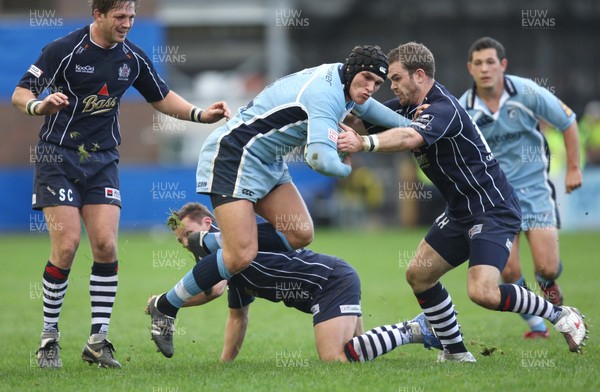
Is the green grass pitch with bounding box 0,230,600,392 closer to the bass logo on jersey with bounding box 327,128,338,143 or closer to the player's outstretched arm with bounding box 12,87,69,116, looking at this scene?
the bass logo on jersey with bounding box 327,128,338,143

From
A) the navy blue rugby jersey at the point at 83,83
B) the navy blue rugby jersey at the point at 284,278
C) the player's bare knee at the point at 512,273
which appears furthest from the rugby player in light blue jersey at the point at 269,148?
the player's bare knee at the point at 512,273

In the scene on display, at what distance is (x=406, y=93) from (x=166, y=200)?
15720mm

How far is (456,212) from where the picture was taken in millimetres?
6977

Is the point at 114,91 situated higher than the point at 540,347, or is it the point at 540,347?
the point at 114,91

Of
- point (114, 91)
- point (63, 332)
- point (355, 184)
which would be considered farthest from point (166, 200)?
point (114, 91)

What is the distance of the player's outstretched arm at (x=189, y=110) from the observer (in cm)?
720

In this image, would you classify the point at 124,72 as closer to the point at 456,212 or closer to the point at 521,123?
the point at 456,212

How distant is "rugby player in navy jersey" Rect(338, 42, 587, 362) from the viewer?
6.55m

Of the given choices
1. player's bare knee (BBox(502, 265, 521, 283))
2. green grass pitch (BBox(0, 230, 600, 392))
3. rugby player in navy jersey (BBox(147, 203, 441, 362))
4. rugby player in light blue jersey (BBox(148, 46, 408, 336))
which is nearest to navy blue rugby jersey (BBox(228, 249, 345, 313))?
rugby player in navy jersey (BBox(147, 203, 441, 362))

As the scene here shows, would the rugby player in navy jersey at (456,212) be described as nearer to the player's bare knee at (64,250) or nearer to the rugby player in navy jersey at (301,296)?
the rugby player in navy jersey at (301,296)

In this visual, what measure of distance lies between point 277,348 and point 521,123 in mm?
Result: 3114

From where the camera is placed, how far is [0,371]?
6.75 meters

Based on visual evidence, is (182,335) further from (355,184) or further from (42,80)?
(355,184)

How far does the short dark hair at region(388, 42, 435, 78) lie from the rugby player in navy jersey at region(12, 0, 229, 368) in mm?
1408
